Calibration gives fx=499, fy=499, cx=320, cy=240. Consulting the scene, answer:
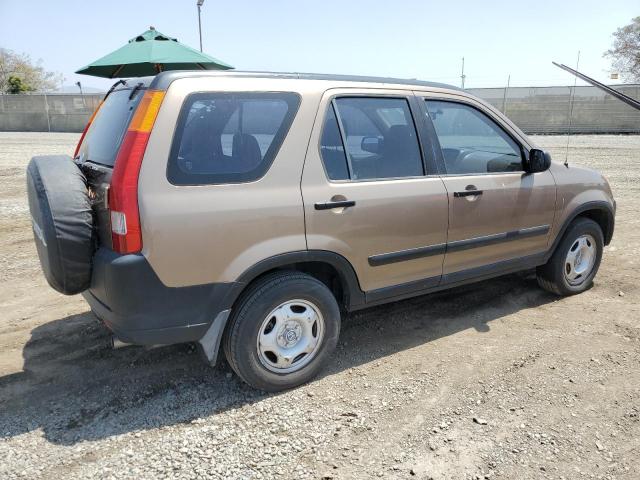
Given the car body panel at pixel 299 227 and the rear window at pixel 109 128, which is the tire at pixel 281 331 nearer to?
the car body panel at pixel 299 227

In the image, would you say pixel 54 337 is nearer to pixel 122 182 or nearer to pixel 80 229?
pixel 80 229

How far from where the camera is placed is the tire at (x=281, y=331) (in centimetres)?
287

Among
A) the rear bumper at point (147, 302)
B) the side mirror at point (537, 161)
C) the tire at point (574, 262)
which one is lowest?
the tire at point (574, 262)

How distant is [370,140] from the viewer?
3.34 m

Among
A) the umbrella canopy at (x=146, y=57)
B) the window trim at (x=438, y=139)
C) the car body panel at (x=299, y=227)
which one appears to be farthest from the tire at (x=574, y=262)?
the umbrella canopy at (x=146, y=57)

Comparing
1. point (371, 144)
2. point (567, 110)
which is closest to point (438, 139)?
point (371, 144)

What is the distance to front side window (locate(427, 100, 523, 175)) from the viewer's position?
368cm

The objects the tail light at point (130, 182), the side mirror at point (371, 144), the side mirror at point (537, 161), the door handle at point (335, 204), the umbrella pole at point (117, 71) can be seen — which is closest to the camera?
the tail light at point (130, 182)

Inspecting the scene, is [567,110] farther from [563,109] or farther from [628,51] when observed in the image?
[628,51]

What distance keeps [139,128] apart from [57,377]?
1.79m

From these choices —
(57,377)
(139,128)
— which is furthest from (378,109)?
(57,377)

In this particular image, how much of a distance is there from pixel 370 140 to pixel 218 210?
1.23m

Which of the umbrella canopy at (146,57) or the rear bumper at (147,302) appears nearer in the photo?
the rear bumper at (147,302)

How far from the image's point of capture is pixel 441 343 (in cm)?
375
